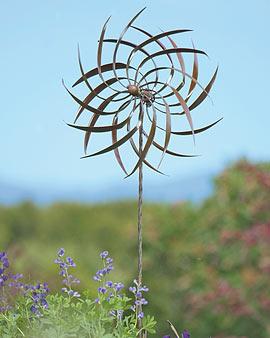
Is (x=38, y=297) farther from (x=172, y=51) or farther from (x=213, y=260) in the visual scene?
(x=213, y=260)

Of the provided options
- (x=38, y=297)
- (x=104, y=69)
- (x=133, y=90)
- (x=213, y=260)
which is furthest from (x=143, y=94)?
(x=213, y=260)

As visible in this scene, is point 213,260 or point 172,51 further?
point 213,260

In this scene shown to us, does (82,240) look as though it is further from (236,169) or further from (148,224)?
(236,169)

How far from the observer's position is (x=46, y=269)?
41.0 feet

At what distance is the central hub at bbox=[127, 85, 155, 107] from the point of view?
3350mm

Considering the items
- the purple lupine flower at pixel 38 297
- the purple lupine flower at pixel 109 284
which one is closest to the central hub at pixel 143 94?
the purple lupine flower at pixel 109 284

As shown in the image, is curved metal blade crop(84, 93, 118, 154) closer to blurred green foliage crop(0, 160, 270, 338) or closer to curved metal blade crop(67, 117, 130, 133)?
curved metal blade crop(67, 117, 130, 133)

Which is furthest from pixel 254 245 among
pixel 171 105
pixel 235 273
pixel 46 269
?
pixel 171 105

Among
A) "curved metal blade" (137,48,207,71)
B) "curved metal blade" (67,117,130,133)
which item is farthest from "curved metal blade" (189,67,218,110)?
"curved metal blade" (67,117,130,133)

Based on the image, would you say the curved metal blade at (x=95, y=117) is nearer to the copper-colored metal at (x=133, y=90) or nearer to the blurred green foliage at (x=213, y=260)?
the copper-colored metal at (x=133, y=90)

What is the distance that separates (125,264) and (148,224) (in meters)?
0.73

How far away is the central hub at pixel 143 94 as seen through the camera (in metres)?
3.35

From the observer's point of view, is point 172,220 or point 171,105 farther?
point 172,220

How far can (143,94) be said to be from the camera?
11.0 ft
